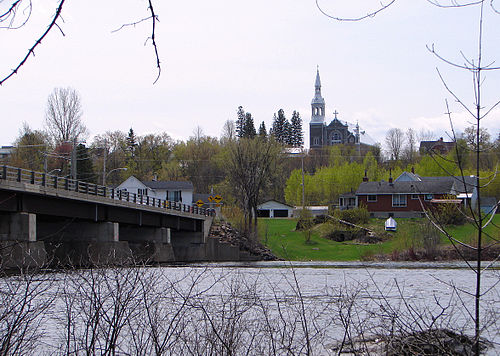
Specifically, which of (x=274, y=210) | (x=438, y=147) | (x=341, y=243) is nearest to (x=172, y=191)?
(x=274, y=210)

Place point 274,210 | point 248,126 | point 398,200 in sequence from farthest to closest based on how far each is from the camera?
point 248,126
point 274,210
point 398,200

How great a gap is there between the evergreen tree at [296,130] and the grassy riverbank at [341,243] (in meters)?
108

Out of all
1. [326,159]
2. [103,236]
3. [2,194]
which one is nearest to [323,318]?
[2,194]

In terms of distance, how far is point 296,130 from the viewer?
196875mm

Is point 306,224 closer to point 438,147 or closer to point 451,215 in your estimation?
point 451,215

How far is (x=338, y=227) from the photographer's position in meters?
78.6

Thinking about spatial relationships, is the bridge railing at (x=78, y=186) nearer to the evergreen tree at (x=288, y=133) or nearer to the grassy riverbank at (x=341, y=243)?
the grassy riverbank at (x=341, y=243)

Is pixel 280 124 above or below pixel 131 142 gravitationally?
→ above

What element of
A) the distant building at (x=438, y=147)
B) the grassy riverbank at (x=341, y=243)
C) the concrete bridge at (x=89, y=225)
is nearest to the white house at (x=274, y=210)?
the grassy riverbank at (x=341, y=243)

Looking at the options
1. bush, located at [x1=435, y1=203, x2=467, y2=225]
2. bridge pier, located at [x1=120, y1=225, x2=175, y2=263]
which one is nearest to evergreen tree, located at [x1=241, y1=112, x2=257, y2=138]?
bush, located at [x1=435, y1=203, x2=467, y2=225]

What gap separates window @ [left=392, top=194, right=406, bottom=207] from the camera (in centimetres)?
9500

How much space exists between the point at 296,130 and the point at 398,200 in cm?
10322

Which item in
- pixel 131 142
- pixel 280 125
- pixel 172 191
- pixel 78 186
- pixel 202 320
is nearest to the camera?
pixel 202 320

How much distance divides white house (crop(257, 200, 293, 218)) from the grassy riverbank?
29.8 meters
